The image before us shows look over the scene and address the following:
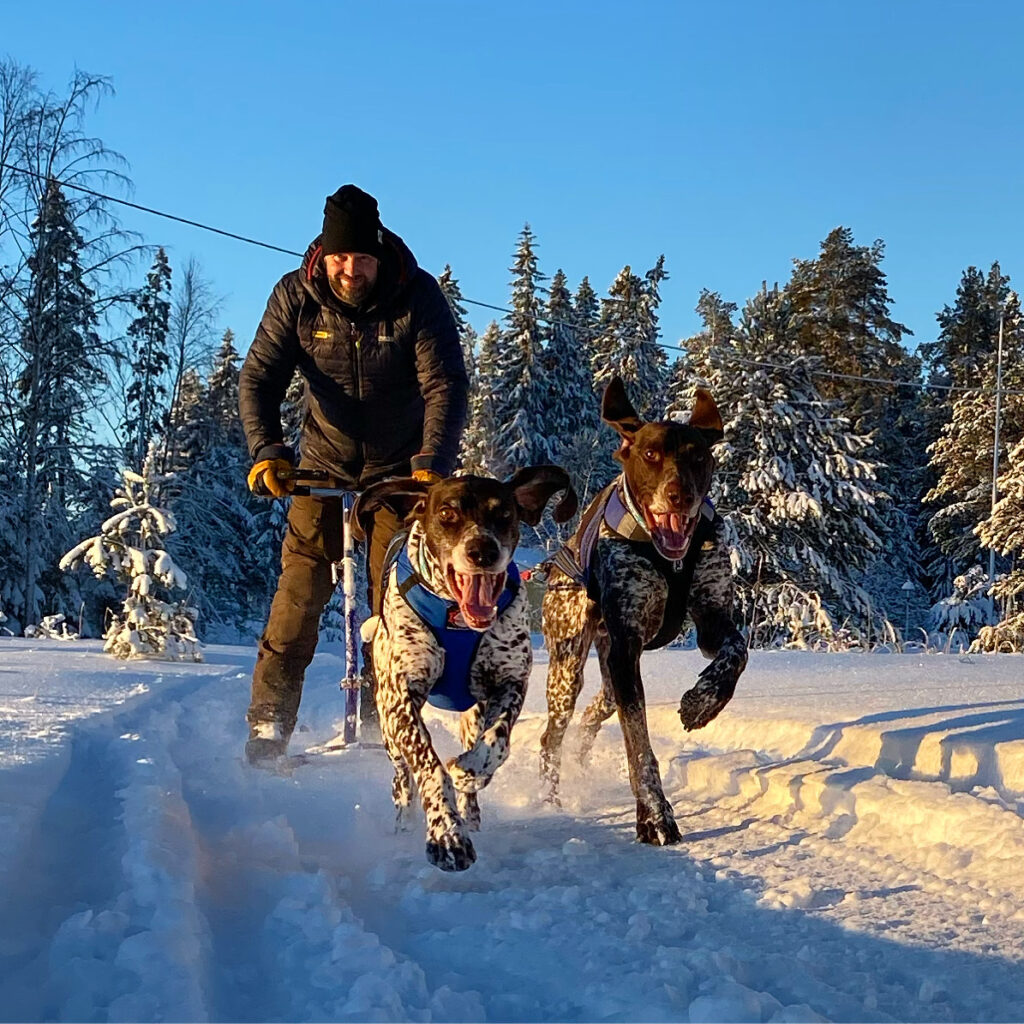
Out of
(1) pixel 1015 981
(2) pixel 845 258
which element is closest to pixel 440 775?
(1) pixel 1015 981

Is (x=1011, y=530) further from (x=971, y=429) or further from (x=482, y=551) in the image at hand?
(x=482, y=551)

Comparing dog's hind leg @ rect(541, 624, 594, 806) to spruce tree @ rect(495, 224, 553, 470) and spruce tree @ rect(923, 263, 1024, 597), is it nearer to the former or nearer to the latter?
spruce tree @ rect(923, 263, 1024, 597)

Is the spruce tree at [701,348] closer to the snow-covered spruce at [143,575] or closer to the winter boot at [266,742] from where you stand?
the snow-covered spruce at [143,575]

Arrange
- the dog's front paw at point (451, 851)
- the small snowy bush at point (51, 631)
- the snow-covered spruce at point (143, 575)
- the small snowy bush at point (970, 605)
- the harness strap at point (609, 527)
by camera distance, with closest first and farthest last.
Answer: the dog's front paw at point (451, 851)
the harness strap at point (609, 527)
the snow-covered spruce at point (143, 575)
the small snowy bush at point (51, 631)
the small snowy bush at point (970, 605)

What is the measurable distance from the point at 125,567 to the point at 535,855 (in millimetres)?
9025

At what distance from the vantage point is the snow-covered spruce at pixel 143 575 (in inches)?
378

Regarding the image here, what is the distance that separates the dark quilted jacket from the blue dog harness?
810 mm

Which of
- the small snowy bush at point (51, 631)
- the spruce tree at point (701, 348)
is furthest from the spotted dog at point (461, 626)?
the spruce tree at point (701, 348)

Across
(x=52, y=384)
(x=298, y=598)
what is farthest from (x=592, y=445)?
(x=298, y=598)

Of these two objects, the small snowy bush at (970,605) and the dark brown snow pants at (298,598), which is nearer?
the dark brown snow pants at (298,598)

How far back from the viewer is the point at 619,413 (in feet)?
13.3

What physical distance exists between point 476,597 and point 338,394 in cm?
177

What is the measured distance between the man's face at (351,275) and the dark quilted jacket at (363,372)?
0.04 metres

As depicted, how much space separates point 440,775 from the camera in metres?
3.01
